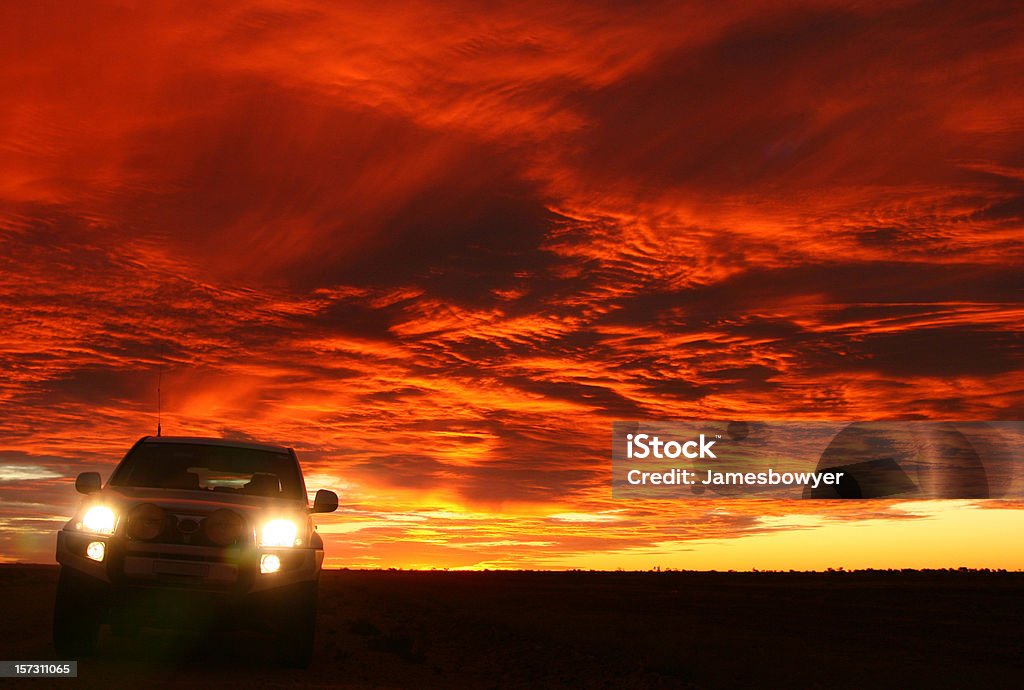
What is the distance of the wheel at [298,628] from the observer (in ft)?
39.1

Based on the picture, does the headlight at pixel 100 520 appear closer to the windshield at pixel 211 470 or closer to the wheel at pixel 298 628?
the windshield at pixel 211 470

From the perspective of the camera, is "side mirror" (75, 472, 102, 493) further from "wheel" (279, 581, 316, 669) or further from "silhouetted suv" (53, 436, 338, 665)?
"wheel" (279, 581, 316, 669)

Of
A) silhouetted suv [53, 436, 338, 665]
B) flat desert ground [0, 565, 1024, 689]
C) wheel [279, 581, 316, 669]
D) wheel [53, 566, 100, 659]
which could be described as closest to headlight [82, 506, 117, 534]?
silhouetted suv [53, 436, 338, 665]

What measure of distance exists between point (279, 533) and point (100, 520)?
1.78 m

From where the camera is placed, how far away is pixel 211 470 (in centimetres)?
1349

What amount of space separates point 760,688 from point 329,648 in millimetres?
6098

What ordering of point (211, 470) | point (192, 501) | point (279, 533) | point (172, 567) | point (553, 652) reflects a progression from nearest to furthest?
1. point (172, 567)
2. point (192, 501)
3. point (279, 533)
4. point (211, 470)
5. point (553, 652)

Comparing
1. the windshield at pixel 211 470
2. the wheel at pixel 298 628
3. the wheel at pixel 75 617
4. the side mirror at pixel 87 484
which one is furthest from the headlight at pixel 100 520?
the wheel at pixel 298 628

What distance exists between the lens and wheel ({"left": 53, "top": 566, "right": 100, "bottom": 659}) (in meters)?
11.5

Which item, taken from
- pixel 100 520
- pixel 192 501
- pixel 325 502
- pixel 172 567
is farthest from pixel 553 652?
pixel 100 520

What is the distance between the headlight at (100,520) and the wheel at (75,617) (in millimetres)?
487

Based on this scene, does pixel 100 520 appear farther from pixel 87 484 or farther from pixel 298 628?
pixel 298 628

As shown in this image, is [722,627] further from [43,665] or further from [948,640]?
[43,665]

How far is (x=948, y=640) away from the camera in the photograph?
90.1 feet
